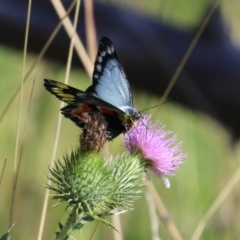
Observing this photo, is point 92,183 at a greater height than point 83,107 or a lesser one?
lesser

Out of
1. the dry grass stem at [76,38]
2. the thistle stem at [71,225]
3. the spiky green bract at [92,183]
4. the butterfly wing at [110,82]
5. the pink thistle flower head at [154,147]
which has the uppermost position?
the dry grass stem at [76,38]

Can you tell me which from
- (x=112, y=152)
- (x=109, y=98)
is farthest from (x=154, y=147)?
(x=112, y=152)

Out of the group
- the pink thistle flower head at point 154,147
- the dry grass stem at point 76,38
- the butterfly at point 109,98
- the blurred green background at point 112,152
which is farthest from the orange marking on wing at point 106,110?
the blurred green background at point 112,152

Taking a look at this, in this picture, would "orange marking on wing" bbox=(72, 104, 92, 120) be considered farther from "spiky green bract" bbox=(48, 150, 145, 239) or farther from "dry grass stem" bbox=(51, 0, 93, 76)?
"dry grass stem" bbox=(51, 0, 93, 76)

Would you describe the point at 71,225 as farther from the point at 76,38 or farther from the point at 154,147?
the point at 76,38

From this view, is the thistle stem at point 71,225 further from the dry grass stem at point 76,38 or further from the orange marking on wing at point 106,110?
the dry grass stem at point 76,38

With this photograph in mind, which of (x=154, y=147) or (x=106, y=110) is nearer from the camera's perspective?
(x=106, y=110)

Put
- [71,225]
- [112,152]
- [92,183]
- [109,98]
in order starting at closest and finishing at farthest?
[71,225]
[92,183]
[109,98]
[112,152]
